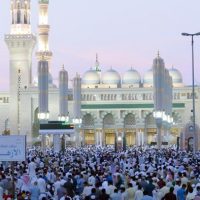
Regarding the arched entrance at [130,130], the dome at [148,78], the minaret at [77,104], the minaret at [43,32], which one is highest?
the minaret at [43,32]

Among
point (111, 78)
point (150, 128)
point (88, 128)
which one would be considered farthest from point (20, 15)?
point (150, 128)

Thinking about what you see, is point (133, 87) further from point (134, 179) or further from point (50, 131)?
point (134, 179)

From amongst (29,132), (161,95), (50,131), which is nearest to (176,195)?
(50,131)

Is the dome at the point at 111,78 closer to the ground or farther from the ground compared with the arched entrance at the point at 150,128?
farther from the ground

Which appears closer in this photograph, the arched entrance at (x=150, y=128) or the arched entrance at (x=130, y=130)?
the arched entrance at (x=150, y=128)

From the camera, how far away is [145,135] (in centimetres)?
8081

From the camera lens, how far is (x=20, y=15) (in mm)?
80312

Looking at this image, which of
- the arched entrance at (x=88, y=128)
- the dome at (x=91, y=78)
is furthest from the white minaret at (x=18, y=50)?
the dome at (x=91, y=78)

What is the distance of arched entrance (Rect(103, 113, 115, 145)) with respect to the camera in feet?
272

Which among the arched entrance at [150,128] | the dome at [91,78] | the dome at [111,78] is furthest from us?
the dome at [91,78]

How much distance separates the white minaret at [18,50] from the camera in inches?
3113

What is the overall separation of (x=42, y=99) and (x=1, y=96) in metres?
24.9

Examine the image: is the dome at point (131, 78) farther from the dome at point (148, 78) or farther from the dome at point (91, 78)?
the dome at point (91, 78)

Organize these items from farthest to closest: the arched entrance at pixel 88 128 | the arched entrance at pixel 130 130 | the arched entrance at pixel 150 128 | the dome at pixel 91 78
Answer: the dome at pixel 91 78, the arched entrance at pixel 88 128, the arched entrance at pixel 130 130, the arched entrance at pixel 150 128
